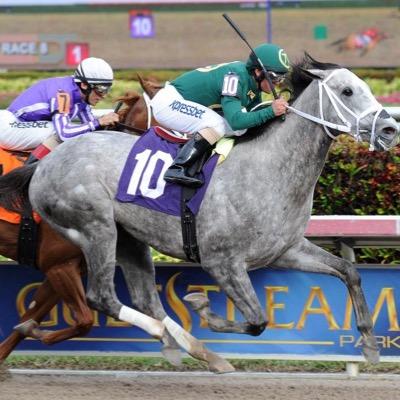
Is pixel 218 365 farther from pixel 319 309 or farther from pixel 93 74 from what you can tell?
pixel 93 74

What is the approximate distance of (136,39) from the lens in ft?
103

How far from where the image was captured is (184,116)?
17.7ft

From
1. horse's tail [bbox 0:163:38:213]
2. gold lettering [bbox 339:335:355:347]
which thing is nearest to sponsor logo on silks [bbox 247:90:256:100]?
horse's tail [bbox 0:163:38:213]

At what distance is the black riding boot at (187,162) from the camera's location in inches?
205

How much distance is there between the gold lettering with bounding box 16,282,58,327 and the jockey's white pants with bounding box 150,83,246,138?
1.44m

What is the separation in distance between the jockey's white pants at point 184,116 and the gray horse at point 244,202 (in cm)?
16

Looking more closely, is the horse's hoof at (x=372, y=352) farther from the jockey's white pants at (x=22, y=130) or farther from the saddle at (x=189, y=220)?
the jockey's white pants at (x=22, y=130)

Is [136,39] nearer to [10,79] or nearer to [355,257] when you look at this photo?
[10,79]

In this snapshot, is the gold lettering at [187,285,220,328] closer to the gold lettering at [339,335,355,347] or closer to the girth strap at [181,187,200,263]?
the gold lettering at [339,335,355,347]

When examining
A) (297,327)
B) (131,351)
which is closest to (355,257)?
(297,327)

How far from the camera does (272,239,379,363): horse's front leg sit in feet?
17.7

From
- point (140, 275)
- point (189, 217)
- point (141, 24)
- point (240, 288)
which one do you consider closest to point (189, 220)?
point (189, 217)

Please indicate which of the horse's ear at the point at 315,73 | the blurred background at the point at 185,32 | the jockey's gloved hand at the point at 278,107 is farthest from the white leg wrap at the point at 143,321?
the blurred background at the point at 185,32

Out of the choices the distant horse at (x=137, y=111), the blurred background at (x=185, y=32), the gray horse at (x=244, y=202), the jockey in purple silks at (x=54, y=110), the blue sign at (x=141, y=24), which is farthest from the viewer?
the blue sign at (x=141, y=24)
